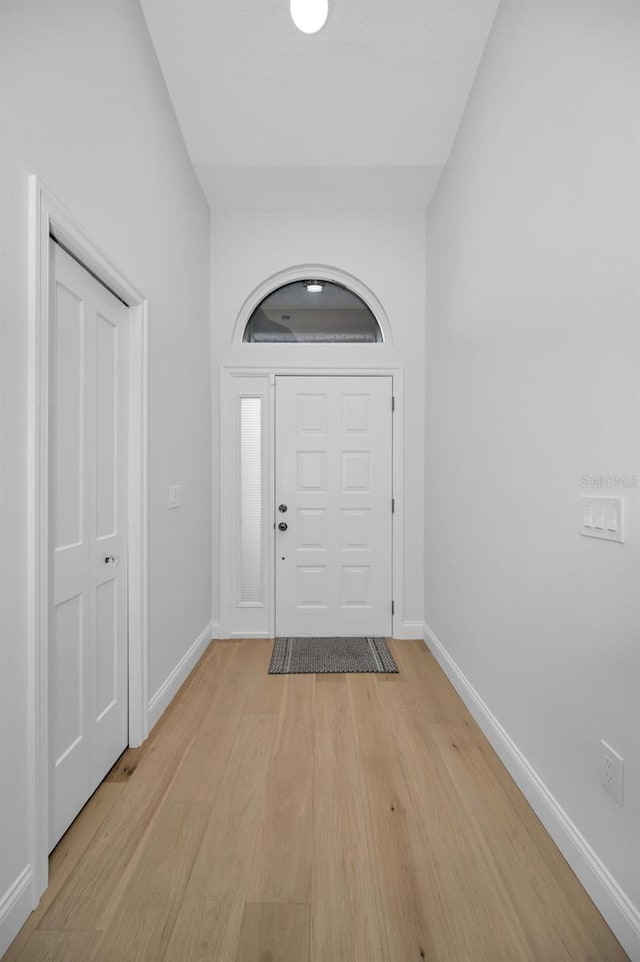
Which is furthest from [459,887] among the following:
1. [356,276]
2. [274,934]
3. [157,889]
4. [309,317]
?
[356,276]

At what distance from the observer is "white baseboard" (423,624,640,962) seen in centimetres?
118

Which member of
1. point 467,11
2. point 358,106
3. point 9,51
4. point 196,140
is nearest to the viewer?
point 9,51

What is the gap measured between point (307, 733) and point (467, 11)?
3.28 metres

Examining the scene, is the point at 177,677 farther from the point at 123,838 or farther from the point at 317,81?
the point at 317,81

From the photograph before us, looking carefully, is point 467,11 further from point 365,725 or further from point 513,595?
point 365,725

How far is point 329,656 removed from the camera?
3117 millimetres

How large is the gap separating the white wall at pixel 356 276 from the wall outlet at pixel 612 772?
2171mm

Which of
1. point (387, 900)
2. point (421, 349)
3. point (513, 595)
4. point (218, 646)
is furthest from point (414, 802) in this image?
point (421, 349)

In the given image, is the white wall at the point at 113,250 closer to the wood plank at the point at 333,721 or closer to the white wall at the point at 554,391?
the wood plank at the point at 333,721

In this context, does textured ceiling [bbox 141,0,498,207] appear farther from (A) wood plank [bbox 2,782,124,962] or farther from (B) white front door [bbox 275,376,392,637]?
(A) wood plank [bbox 2,782,124,962]

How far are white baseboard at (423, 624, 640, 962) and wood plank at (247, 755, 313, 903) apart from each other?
777 millimetres

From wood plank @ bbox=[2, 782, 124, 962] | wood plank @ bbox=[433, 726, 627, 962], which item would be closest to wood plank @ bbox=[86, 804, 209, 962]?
wood plank @ bbox=[2, 782, 124, 962]

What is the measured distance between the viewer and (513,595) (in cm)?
190

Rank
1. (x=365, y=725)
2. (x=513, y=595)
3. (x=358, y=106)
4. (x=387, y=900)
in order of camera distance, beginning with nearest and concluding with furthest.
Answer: (x=387, y=900) → (x=513, y=595) → (x=365, y=725) → (x=358, y=106)
